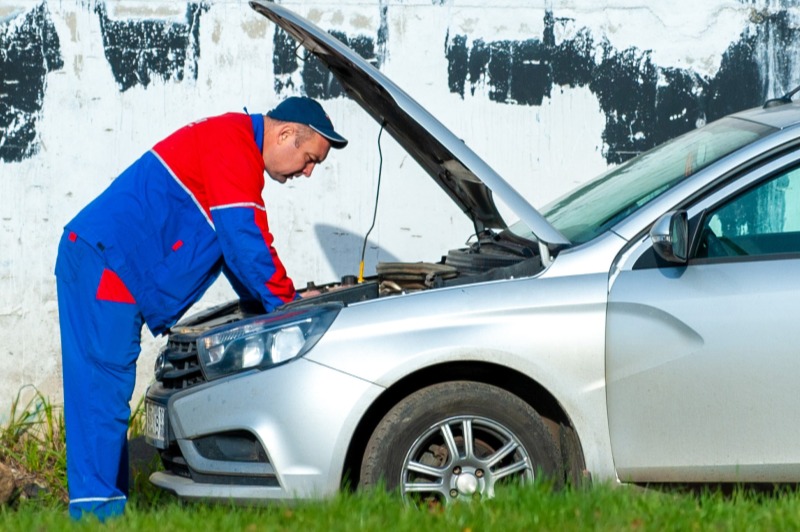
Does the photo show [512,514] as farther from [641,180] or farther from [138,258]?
[138,258]

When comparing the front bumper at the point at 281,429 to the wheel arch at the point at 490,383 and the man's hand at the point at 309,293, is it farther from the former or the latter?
the man's hand at the point at 309,293

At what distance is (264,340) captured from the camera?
4531 millimetres

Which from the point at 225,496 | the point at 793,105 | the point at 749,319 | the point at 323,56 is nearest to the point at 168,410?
the point at 225,496

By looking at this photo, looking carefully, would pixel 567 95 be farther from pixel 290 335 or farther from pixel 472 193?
pixel 290 335

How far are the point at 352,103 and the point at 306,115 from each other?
8.02 ft

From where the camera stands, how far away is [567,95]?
7531mm

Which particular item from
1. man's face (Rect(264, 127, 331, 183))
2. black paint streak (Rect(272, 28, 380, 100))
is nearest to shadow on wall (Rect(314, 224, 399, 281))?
black paint streak (Rect(272, 28, 380, 100))

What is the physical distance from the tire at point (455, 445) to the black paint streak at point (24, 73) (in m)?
3.78

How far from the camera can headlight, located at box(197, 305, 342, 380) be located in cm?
448

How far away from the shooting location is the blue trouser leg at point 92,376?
16.3 ft

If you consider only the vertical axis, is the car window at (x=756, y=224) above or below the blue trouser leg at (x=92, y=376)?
above

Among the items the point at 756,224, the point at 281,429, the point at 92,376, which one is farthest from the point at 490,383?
the point at 92,376

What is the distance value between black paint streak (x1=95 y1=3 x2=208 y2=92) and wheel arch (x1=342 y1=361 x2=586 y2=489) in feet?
11.4

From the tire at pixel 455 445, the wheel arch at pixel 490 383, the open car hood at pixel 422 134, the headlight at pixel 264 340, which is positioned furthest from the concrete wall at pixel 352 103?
the tire at pixel 455 445
